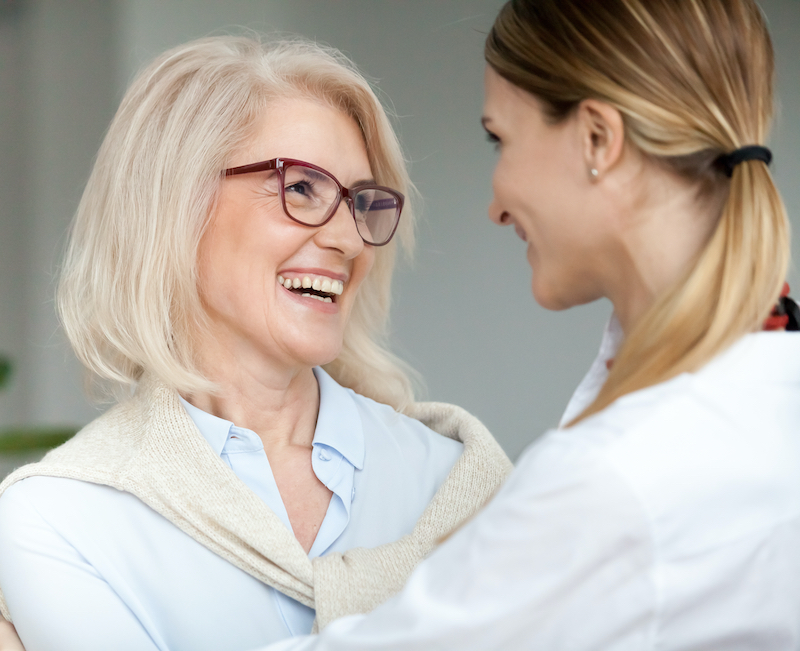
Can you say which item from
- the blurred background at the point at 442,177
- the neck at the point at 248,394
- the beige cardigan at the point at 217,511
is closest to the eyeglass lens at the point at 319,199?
the neck at the point at 248,394

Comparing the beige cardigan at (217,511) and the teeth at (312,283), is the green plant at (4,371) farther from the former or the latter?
the teeth at (312,283)

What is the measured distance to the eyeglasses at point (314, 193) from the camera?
1507 mm

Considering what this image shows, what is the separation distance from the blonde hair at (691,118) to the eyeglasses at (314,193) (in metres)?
0.61

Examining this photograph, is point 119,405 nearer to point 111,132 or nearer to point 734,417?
point 111,132

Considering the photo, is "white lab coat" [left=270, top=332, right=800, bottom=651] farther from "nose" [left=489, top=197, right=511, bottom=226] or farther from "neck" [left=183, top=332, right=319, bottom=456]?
"neck" [left=183, top=332, right=319, bottom=456]

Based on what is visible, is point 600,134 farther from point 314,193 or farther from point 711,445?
point 314,193

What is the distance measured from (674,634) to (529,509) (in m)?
0.23

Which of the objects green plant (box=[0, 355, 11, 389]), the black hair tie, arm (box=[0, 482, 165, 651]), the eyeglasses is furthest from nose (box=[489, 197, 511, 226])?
green plant (box=[0, 355, 11, 389])

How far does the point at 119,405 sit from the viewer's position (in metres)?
1.61

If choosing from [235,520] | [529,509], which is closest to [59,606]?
[235,520]

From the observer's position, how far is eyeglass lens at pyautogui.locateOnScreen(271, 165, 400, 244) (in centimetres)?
152

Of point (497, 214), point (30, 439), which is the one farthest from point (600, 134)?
point (30, 439)

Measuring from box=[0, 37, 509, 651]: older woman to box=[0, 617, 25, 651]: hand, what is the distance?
0.06ft

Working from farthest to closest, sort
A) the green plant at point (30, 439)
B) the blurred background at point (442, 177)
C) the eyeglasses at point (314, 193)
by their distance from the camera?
the blurred background at point (442, 177), the green plant at point (30, 439), the eyeglasses at point (314, 193)
